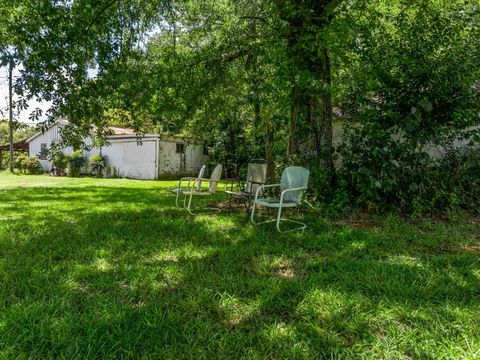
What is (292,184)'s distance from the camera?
5.07m

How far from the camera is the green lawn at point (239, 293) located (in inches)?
73.8

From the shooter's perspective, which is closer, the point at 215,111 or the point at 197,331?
the point at 197,331

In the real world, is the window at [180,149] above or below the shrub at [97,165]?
above

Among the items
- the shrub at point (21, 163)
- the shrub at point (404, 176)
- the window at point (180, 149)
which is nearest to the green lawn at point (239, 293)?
the shrub at point (404, 176)

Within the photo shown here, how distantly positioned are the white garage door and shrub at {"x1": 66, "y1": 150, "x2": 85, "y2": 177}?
110 inches

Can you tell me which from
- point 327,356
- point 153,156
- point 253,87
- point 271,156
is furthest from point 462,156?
point 153,156

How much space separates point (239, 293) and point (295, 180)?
2.78 meters

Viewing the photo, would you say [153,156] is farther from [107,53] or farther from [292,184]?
[292,184]

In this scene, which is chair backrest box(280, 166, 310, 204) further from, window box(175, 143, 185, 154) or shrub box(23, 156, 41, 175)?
shrub box(23, 156, 41, 175)

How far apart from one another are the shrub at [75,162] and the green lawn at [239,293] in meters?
16.0

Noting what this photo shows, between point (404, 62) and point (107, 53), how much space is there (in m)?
5.20

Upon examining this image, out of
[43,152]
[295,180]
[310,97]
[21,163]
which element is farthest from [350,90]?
[21,163]

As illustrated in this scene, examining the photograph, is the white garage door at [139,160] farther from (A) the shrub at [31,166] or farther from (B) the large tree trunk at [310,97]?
(B) the large tree trunk at [310,97]

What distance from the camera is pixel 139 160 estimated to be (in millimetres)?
17984
